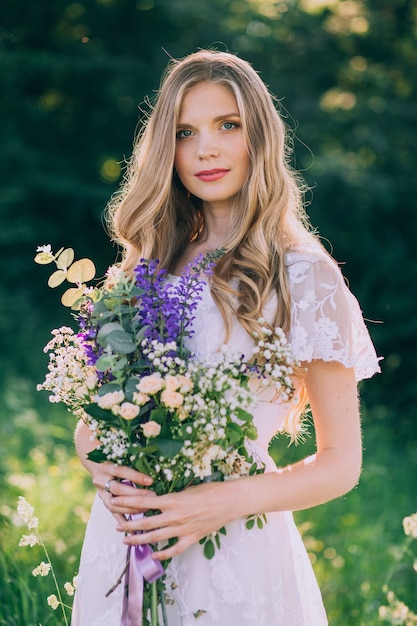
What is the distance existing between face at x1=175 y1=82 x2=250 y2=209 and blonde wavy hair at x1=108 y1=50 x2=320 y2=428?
0.02 meters

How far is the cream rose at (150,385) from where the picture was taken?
71.0 inches

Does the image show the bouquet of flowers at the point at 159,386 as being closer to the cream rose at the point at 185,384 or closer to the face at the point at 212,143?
the cream rose at the point at 185,384

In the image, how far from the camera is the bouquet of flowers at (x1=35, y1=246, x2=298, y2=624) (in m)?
1.84

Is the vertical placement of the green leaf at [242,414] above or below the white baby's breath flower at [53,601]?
above

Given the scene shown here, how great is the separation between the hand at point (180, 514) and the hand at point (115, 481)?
14 millimetres

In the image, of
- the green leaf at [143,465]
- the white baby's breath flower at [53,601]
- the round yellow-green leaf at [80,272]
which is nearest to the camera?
the green leaf at [143,465]

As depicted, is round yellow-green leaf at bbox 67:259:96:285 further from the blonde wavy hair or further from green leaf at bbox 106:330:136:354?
the blonde wavy hair

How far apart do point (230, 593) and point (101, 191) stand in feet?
24.3

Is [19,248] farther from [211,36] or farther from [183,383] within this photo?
[183,383]

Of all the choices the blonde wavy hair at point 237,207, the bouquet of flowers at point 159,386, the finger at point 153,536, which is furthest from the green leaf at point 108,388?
the blonde wavy hair at point 237,207

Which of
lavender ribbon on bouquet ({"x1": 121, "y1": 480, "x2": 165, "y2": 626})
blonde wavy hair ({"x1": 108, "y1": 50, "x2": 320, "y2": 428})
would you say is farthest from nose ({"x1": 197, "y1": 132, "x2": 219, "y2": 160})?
lavender ribbon on bouquet ({"x1": 121, "y1": 480, "x2": 165, "y2": 626})

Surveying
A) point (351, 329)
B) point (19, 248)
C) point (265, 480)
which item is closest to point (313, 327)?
point (351, 329)

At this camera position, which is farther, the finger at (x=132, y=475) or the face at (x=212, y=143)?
the face at (x=212, y=143)

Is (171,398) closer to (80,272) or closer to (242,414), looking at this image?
(242,414)
